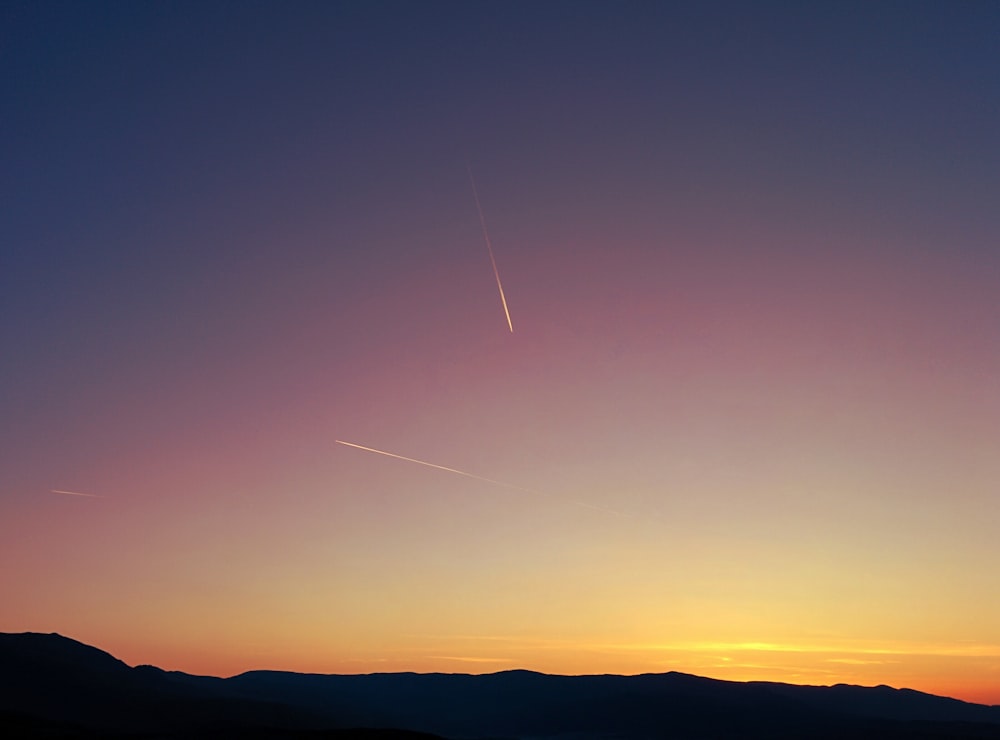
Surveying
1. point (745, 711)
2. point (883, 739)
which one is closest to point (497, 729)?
point (745, 711)

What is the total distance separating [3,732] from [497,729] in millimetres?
136848

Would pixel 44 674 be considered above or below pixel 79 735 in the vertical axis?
above

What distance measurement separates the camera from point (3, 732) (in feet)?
235

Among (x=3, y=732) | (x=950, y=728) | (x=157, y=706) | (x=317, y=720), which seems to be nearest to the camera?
(x=3, y=732)

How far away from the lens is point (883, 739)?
482ft

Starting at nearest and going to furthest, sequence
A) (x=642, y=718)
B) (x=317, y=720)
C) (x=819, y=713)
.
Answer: (x=317, y=720) < (x=642, y=718) < (x=819, y=713)

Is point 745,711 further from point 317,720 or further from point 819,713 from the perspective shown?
point 317,720

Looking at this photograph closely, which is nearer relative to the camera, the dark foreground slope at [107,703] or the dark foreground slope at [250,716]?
the dark foreground slope at [250,716]

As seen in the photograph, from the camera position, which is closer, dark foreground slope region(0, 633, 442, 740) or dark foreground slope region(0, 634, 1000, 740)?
dark foreground slope region(0, 634, 1000, 740)

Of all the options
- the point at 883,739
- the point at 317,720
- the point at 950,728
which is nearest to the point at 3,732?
the point at 317,720

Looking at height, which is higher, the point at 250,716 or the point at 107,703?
the point at 107,703

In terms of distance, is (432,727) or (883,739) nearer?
(883,739)

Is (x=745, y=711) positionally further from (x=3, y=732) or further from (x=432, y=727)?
(x=3, y=732)

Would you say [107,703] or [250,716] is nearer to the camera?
[107,703]
